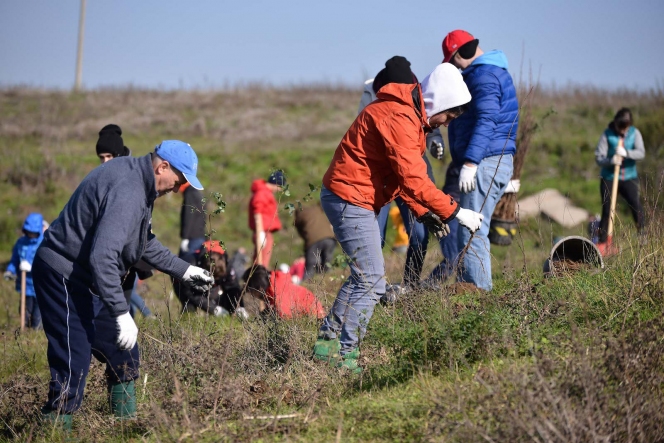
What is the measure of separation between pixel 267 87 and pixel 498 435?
2721 cm

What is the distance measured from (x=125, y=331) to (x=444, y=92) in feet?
7.51

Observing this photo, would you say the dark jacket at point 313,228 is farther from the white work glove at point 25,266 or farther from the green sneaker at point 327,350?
the green sneaker at point 327,350

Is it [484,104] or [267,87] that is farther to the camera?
[267,87]

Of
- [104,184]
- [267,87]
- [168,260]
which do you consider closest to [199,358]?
[168,260]

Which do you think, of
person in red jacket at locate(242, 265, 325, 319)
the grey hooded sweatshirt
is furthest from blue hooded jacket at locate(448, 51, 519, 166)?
the grey hooded sweatshirt

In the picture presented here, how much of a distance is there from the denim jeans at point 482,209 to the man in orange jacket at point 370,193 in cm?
107

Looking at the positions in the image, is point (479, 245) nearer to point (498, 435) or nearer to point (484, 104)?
point (484, 104)

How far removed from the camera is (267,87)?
29266mm

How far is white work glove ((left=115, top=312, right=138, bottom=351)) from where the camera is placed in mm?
3977

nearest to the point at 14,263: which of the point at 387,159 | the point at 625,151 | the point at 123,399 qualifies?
the point at 123,399

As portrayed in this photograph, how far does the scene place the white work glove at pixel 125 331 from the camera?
13.0ft

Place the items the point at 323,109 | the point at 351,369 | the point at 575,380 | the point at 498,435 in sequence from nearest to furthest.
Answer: the point at 498,435
the point at 575,380
the point at 351,369
the point at 323,109

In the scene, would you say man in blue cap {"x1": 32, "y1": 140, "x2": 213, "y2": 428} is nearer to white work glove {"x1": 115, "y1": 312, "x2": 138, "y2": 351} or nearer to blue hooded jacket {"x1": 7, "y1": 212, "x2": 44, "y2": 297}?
white work glove {"x1": 115, "y1": 312, "x2": 138, "y2": 351}

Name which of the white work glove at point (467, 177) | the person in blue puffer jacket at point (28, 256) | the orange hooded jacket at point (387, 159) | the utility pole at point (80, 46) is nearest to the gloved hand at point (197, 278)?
the orange hooded jacket at point (387, 159)
